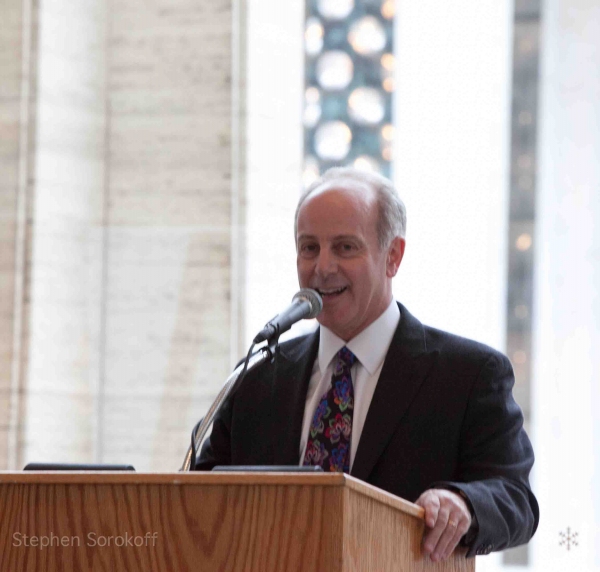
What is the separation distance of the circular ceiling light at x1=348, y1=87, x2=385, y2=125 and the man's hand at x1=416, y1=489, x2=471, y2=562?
3.52 meters

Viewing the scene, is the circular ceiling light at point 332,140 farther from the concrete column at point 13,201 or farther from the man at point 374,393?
the man at point 374,393

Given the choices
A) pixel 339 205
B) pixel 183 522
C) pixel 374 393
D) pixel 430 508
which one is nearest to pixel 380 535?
pixel 430 508

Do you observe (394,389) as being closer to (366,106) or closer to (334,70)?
(366,106)

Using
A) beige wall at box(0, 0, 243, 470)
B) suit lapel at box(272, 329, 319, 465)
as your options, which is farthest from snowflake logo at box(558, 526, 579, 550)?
suit lapel at box(272, 329, 319, 465)

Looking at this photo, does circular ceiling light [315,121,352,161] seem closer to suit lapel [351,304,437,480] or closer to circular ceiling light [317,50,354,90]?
circular ceiling light [317,50,354,90]

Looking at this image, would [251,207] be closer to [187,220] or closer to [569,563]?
[187,220]

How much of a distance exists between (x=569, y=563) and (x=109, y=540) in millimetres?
3072

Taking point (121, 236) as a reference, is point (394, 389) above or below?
below

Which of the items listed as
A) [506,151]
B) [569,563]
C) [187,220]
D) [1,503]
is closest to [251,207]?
[187,220]

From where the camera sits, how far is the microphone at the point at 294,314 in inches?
95.1

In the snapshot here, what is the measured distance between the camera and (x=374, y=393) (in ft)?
8.97

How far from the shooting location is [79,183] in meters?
5.09

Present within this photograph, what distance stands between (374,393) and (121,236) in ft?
8.49

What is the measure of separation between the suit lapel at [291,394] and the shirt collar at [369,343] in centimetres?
5
